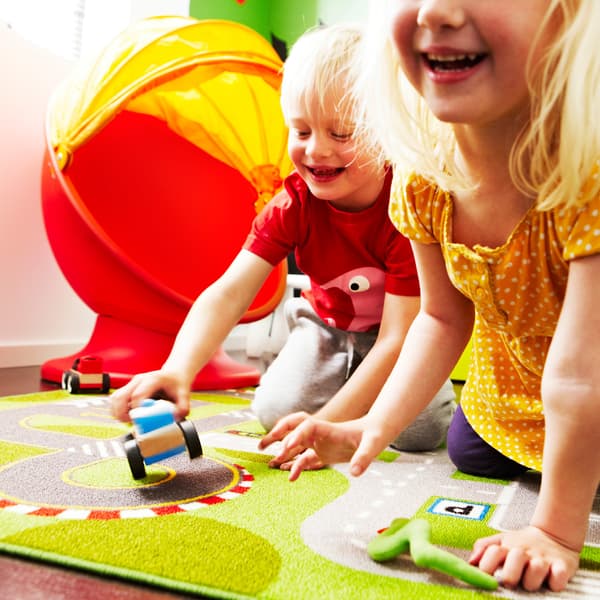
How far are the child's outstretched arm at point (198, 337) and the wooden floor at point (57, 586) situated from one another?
267mm

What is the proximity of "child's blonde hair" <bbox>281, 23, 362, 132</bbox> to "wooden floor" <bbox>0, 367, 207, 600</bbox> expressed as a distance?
63 centimetres

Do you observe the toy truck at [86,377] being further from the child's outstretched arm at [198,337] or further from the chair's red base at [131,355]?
the child's outstretched arm at [198,337]

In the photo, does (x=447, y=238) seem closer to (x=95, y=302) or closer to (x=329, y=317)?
(x=329, y=317)

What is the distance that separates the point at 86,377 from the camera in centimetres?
135

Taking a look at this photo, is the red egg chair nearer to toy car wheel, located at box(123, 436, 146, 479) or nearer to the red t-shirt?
the red t-shirt

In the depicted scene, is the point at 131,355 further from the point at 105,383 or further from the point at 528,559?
the point at 528,559

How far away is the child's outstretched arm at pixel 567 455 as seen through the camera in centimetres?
50

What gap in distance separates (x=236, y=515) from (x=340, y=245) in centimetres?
51

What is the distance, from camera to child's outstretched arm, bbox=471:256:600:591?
1.64ft

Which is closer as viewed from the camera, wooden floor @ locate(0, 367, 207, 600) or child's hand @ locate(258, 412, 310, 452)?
wooden floor @ locate(0, 367, 207, 600)

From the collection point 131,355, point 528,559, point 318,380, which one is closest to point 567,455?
point 528,559

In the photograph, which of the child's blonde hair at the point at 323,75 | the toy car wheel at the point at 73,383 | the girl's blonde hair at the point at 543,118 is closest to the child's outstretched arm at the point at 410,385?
the girl's blonde hair at the point at 543,118

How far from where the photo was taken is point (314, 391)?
3.67 feet

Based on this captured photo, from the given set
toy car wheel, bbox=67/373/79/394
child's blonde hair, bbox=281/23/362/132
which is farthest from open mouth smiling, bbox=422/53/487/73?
toy car wheel, bbox=67/373/79/394
